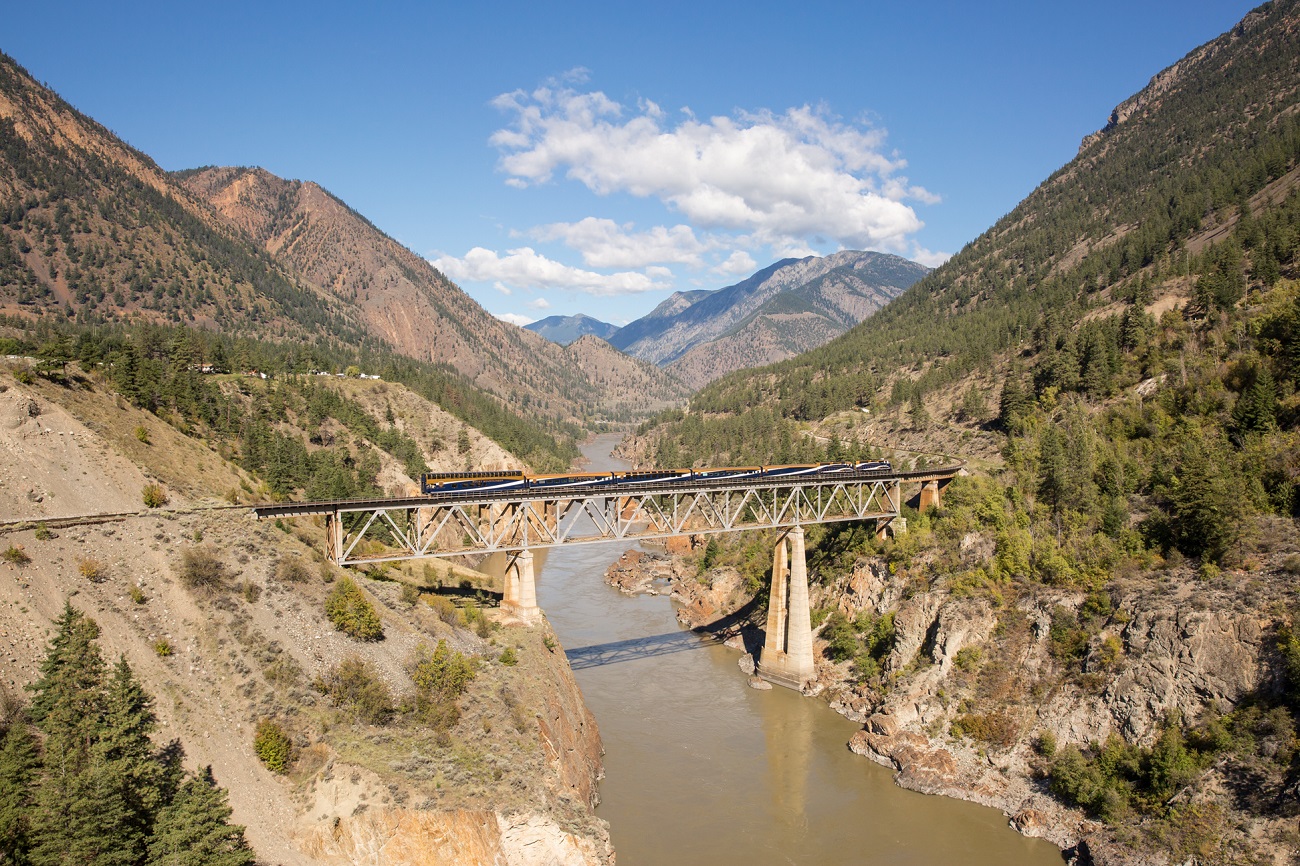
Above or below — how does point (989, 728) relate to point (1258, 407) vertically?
below

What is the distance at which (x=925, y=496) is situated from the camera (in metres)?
56.9

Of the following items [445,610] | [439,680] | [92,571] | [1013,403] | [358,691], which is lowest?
[439,680]

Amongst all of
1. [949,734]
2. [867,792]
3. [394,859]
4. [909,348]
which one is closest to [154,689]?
[394,859]

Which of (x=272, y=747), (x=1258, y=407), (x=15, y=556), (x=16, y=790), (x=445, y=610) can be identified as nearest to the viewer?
(x=16, y=790)

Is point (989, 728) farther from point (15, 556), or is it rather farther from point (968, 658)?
point (15, 556)

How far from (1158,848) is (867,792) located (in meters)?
12.8

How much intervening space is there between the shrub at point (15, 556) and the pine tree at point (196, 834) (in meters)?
13.0

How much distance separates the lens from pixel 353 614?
33.9 meters

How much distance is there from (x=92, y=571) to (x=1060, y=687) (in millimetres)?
45561

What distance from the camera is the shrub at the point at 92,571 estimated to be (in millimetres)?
30266

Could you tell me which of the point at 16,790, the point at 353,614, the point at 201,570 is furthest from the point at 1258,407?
the point at 16,790

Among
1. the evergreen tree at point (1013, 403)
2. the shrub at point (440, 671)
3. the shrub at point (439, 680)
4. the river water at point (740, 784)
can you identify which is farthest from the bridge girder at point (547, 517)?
the evergreen tree at point (1013, 403)

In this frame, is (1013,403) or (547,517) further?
(1013,403)

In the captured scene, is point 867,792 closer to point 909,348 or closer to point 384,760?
point 384,760
